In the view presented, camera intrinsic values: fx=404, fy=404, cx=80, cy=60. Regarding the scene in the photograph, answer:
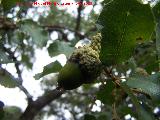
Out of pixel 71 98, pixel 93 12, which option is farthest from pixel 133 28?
pixel 71 98

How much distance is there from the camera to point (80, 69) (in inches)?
A: 55.1

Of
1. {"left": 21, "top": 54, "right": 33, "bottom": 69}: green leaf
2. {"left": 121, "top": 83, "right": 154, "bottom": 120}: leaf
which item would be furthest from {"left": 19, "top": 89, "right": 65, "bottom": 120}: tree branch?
{"left": 121, "top": 83, "right": 154, "bottom": 120}: leaf

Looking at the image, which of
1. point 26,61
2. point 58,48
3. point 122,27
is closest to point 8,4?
point 58,48

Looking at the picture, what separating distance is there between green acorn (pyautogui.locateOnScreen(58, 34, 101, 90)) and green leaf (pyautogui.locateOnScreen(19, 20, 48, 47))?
3.20 feet

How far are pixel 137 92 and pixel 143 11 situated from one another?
38 centimetres

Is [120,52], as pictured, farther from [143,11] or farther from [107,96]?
[107,96]

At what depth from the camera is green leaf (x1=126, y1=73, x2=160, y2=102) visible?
55.4 inches

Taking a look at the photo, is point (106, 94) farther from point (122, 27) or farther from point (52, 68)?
point (122, 27)

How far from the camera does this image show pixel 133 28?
4.56 feet

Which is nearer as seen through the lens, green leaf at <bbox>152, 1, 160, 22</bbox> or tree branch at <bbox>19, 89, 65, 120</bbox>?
green leaf at <bbox>152, 1, 160, 22</bbox>

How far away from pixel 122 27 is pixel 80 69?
205 mm

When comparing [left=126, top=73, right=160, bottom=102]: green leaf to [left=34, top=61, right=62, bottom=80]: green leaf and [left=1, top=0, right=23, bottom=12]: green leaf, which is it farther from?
[left=1, top=0, right=23, bottom=12]: green leaf

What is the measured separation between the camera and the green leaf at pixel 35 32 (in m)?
2.38

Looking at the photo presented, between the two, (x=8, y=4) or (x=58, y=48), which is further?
(x=58, y=48)
